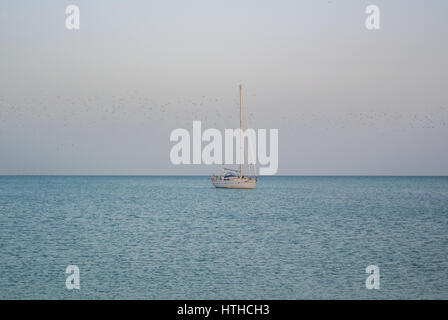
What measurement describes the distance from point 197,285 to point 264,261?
6.17 meters

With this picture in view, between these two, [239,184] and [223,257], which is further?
[239,184]

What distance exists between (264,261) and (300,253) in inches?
138

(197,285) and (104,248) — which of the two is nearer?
(197,285)

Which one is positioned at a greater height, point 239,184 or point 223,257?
point 239,184

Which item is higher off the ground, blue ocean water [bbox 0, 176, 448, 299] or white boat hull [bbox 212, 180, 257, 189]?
white boat hull [bbox 212, 180, 257, 189]

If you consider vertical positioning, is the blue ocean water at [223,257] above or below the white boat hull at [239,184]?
below

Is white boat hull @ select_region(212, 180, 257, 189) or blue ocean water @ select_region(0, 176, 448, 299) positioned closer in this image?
blue ocean water @ select_region(0, 176, 448, 299)

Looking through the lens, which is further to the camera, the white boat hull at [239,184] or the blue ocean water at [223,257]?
the white boat hull at [239,184]
